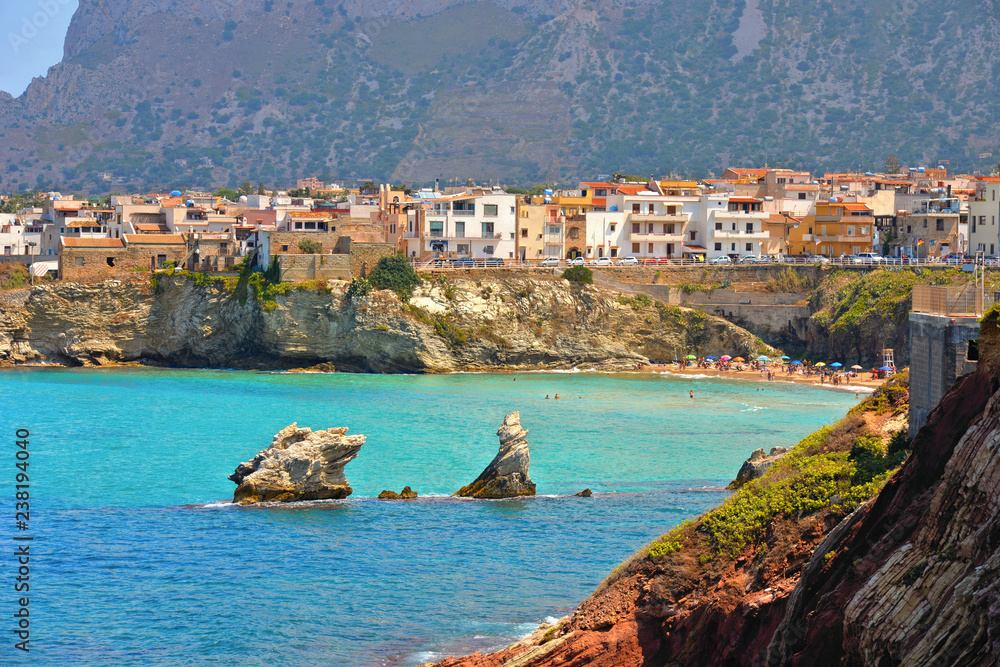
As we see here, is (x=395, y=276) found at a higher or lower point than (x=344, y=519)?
higher

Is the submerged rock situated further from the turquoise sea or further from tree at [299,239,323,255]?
tree at [299,239,323,255]

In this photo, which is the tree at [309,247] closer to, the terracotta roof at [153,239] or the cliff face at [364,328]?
the cliff face at [364,328]

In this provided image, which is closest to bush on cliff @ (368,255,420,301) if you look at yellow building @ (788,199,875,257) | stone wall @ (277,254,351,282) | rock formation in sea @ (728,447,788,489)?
stone wall @ (277,254,351,282)

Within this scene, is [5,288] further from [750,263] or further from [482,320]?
[750,263]

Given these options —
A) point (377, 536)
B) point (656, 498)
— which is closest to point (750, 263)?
point (656, 498)

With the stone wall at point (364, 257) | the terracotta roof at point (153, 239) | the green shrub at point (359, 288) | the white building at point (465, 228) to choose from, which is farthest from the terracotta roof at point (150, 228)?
the green shrub at point (359, 288)

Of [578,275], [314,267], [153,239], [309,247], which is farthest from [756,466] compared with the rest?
[153,239]

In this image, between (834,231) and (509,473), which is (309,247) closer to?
(834,231)
